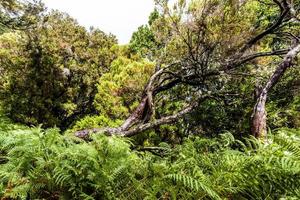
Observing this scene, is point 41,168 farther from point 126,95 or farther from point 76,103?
point 76,103

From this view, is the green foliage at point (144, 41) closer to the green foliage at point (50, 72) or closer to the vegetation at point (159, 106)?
the vegetation at point (159, 106)

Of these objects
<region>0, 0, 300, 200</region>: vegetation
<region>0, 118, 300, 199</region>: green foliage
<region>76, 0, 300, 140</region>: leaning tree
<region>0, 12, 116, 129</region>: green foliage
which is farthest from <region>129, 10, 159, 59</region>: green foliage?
<region>0, 118, 300, 199</region>: green foliage

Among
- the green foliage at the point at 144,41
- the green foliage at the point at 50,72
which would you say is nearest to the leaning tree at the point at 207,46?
the green foliage at the point at 144,41

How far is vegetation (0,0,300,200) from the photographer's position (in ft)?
7.23

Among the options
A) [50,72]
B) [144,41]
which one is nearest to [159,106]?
[50,72]

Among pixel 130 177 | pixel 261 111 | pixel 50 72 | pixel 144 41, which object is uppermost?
pixel 144 41

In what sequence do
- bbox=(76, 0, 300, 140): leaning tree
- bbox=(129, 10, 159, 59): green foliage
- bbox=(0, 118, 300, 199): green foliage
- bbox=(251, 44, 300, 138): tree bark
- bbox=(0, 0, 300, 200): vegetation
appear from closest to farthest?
bbox=(0, 118, 300, 199): green foliage
bbox=(0, 0, 300, 200): vegetation
bbox=(251, 44, 300, 138): tree bark
bbox=(76, 0, 300, 140): leaning tree
bbox=(129, 10, 159, 59): green foliage

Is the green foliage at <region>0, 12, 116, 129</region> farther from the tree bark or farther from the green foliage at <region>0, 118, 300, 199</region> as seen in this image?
the green foliage at <region>0, 118, 300, 199</region>

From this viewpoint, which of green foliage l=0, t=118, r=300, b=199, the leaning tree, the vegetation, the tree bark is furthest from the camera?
the leaning tree

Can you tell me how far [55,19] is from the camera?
504 inches

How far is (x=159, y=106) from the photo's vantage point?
29.3 feet

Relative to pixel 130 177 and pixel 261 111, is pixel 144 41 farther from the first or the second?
pixel 130 177

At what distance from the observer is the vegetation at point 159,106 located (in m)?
2.20

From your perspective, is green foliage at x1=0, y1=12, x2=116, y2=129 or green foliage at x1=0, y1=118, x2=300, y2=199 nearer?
green foliage at x1=0, y1=118, x2=300, y2=199
